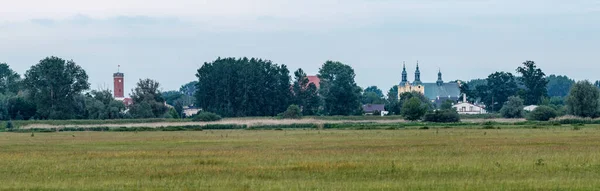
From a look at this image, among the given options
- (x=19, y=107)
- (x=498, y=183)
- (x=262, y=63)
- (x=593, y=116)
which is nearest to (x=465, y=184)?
(x=498, y=183)

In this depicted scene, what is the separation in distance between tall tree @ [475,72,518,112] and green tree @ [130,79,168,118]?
215 feet

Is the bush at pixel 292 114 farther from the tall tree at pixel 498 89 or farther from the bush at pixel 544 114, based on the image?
the tall tree at pixel 498 89

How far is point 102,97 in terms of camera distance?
14612 centimetres

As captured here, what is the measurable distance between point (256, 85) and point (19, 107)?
3087 cm

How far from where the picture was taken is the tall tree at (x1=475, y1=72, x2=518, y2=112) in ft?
614

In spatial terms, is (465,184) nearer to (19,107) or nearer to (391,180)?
(391,180)

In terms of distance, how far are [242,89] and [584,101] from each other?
4520cm

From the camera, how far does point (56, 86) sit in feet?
451

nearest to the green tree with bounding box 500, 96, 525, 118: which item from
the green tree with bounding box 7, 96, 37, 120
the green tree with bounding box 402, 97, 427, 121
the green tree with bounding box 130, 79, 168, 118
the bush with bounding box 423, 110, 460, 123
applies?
the green tree with bounding box 402, 97, 427, 121

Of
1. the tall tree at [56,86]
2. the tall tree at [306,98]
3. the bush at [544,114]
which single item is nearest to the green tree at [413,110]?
the bush at [544,114]

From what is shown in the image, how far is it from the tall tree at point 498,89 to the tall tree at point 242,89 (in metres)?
46.9

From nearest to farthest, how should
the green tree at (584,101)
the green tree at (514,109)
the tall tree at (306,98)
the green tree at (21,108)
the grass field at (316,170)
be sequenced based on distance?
1. the grass field at (316,170)
2. the green tree at (584,101)
3. the green tree at (21,108)
4. the green tree at (514,109)
5. the tall tree at (306,98)

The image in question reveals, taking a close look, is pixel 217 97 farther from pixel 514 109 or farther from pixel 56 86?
pixel 514 109

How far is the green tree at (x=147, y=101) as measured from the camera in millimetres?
A: 138125
